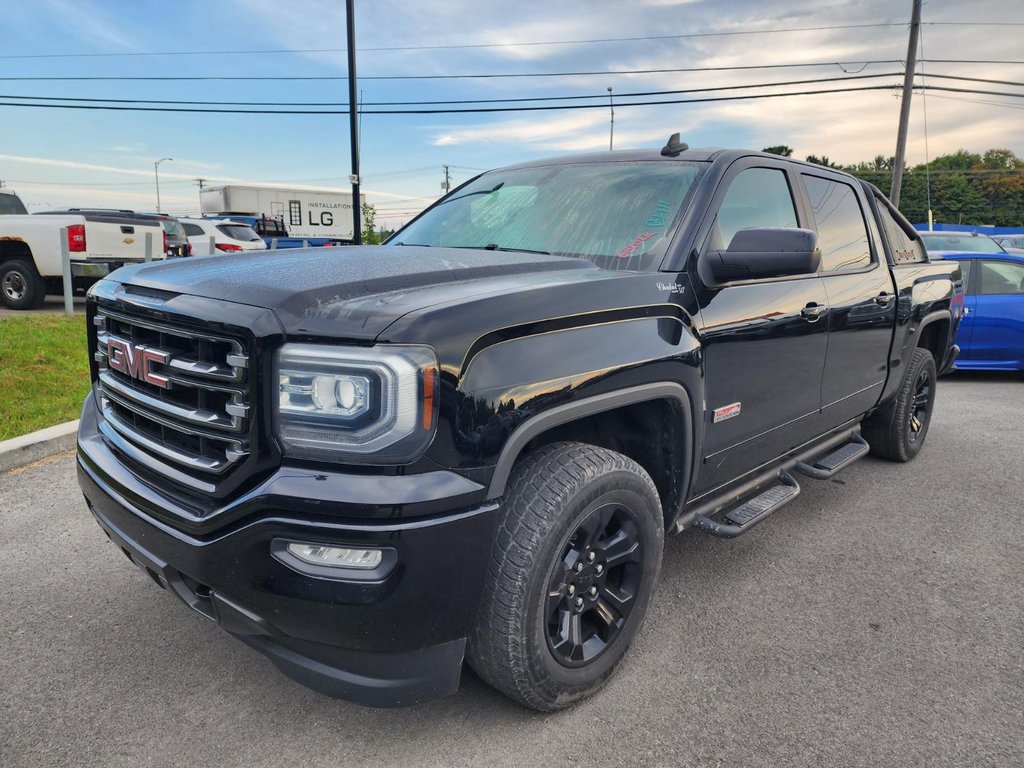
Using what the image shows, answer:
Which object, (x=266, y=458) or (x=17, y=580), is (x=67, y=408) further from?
(x=266, y=458)

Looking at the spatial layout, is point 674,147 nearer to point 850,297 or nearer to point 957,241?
point 850,297

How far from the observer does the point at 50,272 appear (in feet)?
36.9

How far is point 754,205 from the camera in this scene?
3229mm

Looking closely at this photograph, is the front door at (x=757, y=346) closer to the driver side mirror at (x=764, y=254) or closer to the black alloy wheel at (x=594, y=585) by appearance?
the driver side mirror at (x=764, y=254)

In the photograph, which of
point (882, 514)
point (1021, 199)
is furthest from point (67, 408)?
point (1021, 199)

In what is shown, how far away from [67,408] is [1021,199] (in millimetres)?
108056

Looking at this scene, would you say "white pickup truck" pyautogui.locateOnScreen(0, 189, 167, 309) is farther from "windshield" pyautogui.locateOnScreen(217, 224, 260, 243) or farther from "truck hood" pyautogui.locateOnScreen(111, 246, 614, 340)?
"truck hood" pyautogui.locateOnScreen(111, 246, 614, 340)

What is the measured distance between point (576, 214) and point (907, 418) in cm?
317

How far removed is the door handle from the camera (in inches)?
129

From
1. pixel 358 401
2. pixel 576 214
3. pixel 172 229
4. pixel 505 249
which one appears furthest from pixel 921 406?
pixel 172 229

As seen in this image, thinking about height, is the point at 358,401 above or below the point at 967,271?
below

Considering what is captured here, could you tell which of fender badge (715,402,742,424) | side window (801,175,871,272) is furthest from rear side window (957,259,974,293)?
fender badge (715,402,742,424)

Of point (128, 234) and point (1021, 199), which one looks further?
point (1021, 199)

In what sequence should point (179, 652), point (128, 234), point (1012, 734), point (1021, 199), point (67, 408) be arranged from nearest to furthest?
point (1012, 734) → point (179, 652) → point (67, 408) → point (128, 234) → point (1021, 199)
